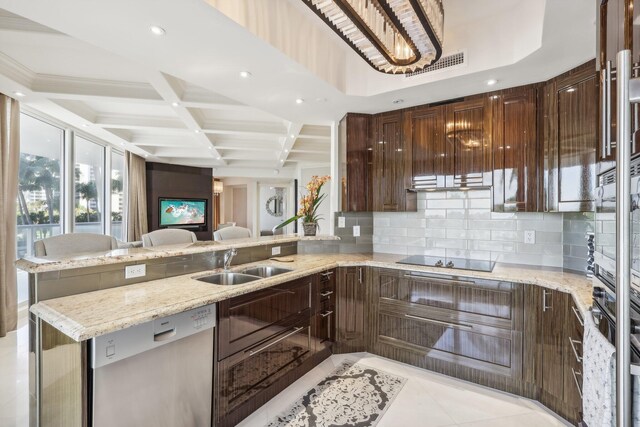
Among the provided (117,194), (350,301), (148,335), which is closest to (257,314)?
(148,335)

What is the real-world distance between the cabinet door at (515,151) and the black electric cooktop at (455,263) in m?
0.50

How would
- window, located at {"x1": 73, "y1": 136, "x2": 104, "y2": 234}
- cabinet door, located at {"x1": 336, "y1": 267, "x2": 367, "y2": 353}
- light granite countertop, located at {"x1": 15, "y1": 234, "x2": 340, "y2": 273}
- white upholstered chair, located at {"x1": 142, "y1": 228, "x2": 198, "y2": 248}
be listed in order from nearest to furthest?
light granite countertop, located at {"x1": 15, "y1": 234, "x2": 340, "y2": 273} < cabinet door, located at {"x1": 336, "y1": 267, "x2": 367, "y2": 353} < white upholstered chair, located at {"x1": 142, "y1": 228, "x2": 198, "y2": 248} < window, located at {"x1": 73, "y1": 136, "x2": 104, "y2": 234}

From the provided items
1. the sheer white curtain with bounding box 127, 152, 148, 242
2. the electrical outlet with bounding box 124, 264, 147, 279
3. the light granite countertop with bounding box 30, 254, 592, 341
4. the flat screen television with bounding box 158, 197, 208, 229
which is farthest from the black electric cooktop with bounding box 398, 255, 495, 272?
the flat screen television with bounding box 158, 197, 208, 229

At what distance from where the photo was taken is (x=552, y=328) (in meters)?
2.00

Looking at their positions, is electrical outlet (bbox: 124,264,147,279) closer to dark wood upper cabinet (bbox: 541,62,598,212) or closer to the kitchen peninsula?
the kitchen peninsula

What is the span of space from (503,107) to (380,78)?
1062mm

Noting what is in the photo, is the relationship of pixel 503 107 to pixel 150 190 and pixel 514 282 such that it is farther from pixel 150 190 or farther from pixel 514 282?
pixel 150 190

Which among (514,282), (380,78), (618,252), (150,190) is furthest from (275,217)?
(618,252)

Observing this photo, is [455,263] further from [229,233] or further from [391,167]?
[229,233]

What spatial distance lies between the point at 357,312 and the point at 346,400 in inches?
31.0

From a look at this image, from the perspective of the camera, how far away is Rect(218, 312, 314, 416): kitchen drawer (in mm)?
1773

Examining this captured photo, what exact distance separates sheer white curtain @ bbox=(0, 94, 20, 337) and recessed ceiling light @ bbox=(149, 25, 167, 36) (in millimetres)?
2757

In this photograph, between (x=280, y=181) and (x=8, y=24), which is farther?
(x=280, y=181)

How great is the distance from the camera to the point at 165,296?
5.36ft
